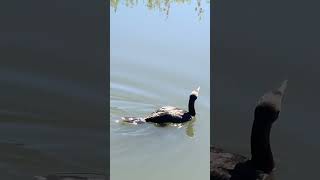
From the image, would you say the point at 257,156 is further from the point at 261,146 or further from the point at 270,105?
the point at 270,105

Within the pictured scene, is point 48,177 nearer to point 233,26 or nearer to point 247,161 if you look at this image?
point 247,161

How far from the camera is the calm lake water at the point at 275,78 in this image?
7.53 m

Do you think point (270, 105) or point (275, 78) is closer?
point (270, 105)

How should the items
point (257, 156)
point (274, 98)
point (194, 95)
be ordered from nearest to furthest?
1. point (274, 98)
2. point (257, 156)
3. point (194, 95)

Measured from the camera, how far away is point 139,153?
25.6 ft

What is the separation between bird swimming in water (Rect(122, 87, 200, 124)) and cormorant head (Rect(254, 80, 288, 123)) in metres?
1.78

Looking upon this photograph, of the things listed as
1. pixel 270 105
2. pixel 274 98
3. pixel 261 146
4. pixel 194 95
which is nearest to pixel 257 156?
pixel 261 146

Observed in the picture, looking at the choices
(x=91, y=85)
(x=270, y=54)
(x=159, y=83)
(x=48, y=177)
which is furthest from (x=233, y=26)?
(x=48, y=177)

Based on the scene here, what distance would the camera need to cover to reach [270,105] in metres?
6.73

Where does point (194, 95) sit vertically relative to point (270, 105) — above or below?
below

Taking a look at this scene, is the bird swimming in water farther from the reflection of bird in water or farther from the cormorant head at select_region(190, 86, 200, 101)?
the reflection of bird in water

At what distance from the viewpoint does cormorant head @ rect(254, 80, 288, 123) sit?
6652 mm

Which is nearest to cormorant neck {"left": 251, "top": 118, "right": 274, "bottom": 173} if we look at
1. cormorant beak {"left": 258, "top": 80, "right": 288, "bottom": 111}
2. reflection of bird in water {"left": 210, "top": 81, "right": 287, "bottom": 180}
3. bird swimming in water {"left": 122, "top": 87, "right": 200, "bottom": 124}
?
reflection of bird in water {"left": 210, "top": 81, "right": 287, "bottom": 180}

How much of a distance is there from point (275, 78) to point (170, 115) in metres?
1.47
